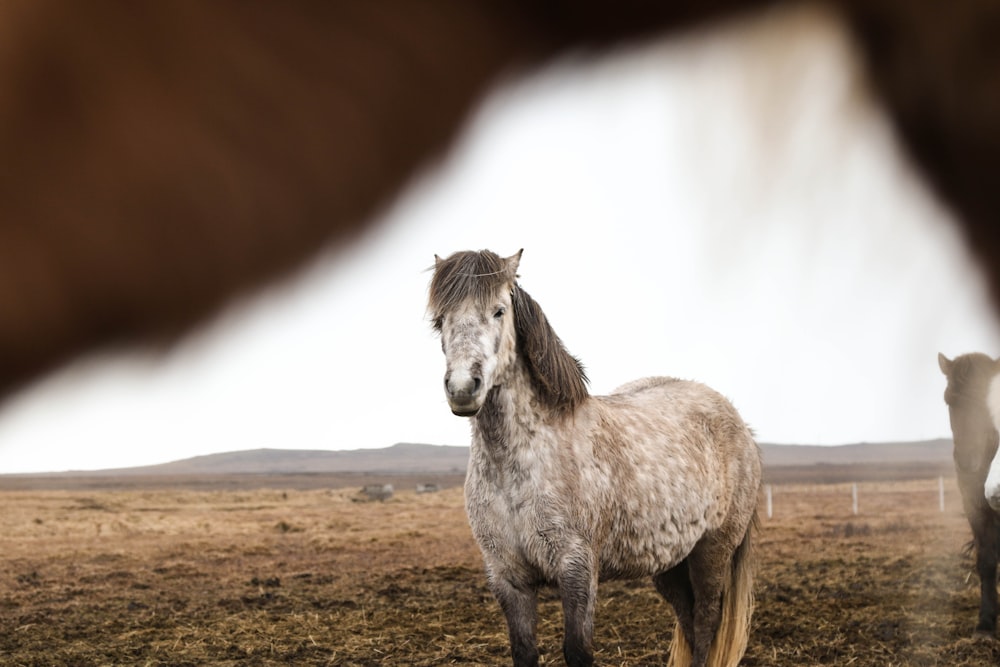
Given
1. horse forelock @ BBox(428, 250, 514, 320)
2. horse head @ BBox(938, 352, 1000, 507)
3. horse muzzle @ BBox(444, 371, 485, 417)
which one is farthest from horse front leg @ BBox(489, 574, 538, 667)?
horse head @ BBox(938, 352, 1000, 507)

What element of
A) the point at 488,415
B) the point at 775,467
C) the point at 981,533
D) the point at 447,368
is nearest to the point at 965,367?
the point at 981,533

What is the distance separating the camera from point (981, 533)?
543 centimetres

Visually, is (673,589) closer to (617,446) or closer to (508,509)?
(617,446)

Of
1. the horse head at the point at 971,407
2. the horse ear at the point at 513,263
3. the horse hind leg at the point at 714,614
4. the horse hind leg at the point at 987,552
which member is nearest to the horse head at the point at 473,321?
the horse ear at the point at 513,263

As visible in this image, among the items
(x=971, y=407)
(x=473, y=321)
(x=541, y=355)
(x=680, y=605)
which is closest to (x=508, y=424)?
(x=541, y=355)

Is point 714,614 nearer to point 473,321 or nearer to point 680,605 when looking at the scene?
point 680,605

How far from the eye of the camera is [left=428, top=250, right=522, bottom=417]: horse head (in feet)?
8.47

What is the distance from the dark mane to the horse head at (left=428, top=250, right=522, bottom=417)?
57mm

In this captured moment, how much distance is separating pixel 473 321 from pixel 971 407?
3.58 metres

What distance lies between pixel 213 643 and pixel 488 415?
10.8 ft

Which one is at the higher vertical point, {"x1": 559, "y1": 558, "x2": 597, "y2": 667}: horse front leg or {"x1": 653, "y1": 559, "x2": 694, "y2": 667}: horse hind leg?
{"x1": 559, "y1": 558, "x2": 597, "y2": 667}: horse front leg

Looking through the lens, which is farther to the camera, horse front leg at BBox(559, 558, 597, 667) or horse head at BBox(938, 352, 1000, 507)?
horse head at BBox(938, 352, 1000, 507)

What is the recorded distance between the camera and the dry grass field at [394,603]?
453cm

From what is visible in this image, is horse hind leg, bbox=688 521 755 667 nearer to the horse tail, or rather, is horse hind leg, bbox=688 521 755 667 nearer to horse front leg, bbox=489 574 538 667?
the horse tail
